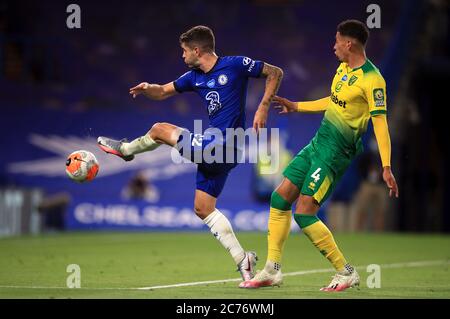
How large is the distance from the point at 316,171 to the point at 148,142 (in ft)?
4.85

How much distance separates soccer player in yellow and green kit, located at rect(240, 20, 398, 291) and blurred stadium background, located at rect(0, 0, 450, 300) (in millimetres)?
13025

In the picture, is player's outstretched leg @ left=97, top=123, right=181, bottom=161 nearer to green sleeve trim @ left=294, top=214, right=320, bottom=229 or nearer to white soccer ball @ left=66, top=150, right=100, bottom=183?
white soccer ball @ left=66, top=150, right=100, bottom=183

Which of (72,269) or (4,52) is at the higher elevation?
(4,52)

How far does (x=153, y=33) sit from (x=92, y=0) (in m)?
1.81

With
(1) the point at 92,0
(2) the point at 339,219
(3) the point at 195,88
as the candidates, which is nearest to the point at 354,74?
(3) the point at 195,88

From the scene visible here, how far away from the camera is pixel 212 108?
8664 mm

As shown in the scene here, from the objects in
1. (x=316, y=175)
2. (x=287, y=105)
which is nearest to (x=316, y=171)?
(x=316, y=175)

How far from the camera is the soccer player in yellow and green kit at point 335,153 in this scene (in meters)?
8.28

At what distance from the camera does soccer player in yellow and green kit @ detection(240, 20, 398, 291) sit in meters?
8.28

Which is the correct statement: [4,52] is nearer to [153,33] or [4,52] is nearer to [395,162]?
[153,33]

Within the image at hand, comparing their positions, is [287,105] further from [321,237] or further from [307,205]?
[321,237]

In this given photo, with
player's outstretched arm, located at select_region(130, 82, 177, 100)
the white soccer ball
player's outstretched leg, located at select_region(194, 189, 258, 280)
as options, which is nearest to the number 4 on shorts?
player's outstretched leg, located at select_region(194, 189, 258, 280)

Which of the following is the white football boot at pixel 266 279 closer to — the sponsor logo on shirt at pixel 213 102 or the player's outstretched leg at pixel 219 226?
the player's outstretched leg at pixel 219 226

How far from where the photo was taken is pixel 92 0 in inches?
985
